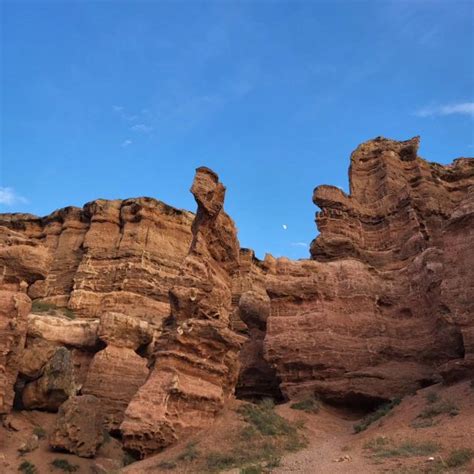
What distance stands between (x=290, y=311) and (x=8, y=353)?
11675mm

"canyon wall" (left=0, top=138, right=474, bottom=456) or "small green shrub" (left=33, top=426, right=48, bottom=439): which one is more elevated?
"canyon wall" (left=0, top=138, right=474, bottom=456)

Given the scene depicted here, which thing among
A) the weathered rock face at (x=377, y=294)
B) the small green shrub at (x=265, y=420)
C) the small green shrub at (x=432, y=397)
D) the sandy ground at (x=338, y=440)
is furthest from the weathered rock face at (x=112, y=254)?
the small green shrub at (x=432, y=397)

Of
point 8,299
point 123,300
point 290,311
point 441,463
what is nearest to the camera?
point 441,463

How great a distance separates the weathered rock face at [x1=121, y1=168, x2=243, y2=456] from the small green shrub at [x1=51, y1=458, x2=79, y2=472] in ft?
13.1

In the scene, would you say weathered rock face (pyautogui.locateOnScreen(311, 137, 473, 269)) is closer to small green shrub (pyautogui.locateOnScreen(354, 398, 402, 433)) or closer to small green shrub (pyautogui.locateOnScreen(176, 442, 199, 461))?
small green shrub (pyautogui.locateOnScreen(354, 398, 402, 433))

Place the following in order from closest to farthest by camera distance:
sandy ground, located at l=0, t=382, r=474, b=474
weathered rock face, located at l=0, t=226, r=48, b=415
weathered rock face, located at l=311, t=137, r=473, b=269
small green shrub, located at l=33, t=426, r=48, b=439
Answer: sandy ground, located at l=0, t=382, r=474, b=474 < weathered rock face, located at l=0, t=226, r=48, b=415 < small green shrub, located at l=33, t=426, r=48, b=439 < weathered rock face, located at l=311, t=137, r=473, b=269

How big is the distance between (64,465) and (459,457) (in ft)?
44.0

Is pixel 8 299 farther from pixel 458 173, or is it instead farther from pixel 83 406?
pixel 458 173

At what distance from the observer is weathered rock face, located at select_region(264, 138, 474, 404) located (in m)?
19.2

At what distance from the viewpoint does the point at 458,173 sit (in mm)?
30703

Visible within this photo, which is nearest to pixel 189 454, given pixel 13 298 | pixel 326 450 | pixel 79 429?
pixel 326 450

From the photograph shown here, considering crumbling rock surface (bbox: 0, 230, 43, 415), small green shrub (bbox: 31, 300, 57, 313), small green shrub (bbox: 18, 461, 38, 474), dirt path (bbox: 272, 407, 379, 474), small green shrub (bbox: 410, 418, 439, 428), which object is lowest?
small green shrub (bbox: 18, 461, 38, 474)

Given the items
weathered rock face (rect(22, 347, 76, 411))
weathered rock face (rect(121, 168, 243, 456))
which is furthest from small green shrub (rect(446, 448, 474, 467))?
weathered rock face (rect(22, 347, 76, 411))

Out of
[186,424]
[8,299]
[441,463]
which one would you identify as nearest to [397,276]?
[186,424]
